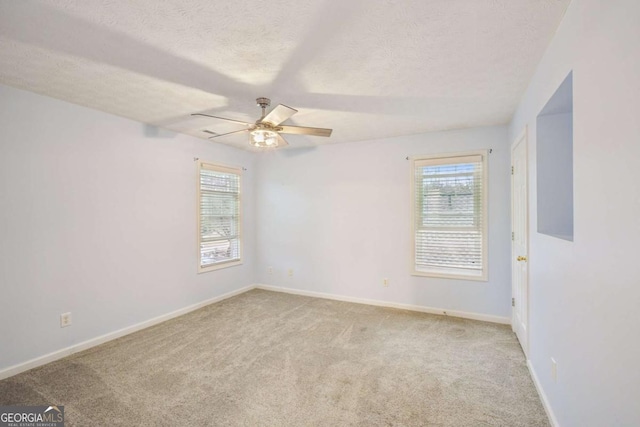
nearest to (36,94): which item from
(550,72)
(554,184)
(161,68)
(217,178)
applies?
(161,68)

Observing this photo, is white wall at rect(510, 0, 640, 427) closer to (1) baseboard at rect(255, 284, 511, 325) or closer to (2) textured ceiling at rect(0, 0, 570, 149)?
(2) textured ceiling at rect(0, 0, 570, 149)

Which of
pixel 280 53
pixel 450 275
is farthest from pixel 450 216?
pixel 280 53

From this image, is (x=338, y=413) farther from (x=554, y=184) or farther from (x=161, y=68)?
(x=161, y=68)

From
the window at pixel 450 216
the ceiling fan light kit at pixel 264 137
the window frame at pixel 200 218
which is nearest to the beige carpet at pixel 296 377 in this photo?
the window at pixel 450 216

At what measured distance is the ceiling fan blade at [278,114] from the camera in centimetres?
238

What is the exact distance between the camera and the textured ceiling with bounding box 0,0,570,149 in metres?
1.61

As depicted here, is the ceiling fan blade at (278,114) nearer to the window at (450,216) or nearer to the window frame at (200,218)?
the window frame at (200,218)

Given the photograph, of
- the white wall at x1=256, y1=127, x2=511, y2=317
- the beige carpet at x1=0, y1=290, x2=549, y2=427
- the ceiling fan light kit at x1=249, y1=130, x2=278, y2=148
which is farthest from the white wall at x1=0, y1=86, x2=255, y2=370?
the ceiling fan light kit at x1=249, y1=130, x2=278, y2=148

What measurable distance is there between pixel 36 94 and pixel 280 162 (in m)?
3.14

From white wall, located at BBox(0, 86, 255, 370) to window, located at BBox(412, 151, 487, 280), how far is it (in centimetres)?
326

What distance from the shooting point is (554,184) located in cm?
221

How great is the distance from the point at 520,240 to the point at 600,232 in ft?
6.54

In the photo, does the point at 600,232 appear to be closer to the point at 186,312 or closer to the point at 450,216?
the point at 450,216

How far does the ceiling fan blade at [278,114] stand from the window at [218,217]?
2174 mm
